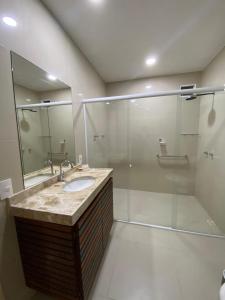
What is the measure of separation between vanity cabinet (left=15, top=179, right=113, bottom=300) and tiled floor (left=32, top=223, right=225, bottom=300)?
319 millimetres

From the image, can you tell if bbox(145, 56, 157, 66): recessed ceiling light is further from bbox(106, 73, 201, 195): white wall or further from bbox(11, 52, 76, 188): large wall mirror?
bbox(11, 52, 76, 188): large wall mirror

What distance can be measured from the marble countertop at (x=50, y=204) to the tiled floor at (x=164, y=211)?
1.46m

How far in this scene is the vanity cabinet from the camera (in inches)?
37.9

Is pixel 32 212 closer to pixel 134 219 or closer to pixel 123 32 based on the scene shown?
pixel 134 219

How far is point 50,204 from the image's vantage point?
1.06 m

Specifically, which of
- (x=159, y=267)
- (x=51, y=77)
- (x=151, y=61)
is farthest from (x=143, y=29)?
(x=159, y=267)

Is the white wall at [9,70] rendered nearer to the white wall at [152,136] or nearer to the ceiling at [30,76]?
the ceiling at [30,76]

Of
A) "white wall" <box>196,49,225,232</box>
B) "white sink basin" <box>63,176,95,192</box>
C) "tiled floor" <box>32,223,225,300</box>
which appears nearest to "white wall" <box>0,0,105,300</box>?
"tiled floor" <box>32,223,225,300</box>

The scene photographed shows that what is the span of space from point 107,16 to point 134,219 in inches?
109

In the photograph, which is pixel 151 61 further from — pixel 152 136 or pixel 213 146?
pixel 213 146

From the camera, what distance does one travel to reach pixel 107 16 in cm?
149

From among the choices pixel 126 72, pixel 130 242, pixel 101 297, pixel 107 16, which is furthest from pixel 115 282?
pixel 126 72

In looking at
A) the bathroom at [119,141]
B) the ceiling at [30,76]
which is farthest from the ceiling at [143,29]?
the ceiling at [30,76]

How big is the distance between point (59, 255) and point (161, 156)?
259 centimetres
